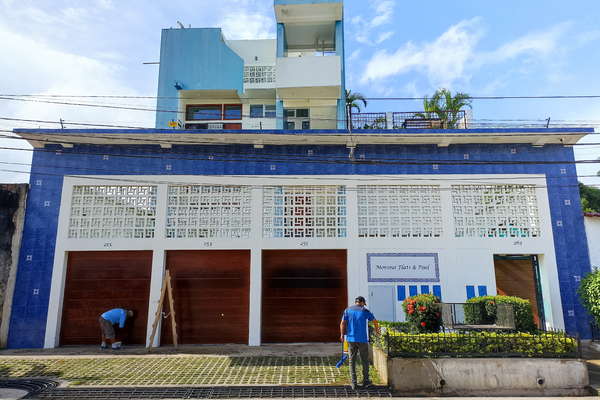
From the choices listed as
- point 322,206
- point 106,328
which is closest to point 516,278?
point 322,206

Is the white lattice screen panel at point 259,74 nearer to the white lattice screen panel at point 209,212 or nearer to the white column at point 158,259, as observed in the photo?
the white lattice screen panel at point 209,212

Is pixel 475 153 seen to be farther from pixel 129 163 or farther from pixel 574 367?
pixel 129 163

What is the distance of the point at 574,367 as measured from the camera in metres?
7.37

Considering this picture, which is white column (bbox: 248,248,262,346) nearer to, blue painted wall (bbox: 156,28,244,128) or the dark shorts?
the dark shorts

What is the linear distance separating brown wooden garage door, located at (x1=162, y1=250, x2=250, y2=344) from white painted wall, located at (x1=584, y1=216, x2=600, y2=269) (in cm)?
1035

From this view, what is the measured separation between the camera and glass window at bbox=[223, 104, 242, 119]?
58.1 feet

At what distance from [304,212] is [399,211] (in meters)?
2.98

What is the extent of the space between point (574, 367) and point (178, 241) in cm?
1022

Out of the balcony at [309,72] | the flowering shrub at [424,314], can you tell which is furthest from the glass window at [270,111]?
the flowering shrub at [424,314]

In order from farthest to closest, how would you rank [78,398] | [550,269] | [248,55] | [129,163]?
[248,55] < [129,163] < [550,269] < [78,398]

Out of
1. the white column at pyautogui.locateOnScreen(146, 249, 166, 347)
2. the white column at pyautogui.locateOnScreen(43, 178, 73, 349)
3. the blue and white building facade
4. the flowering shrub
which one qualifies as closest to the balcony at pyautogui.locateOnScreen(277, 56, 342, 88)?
the blue and white building facade

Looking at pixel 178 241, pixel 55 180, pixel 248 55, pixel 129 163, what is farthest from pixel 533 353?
pixel 248 55

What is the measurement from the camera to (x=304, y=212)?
1287 centimetres

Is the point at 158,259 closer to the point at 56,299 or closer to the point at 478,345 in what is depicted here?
the point at 56,299
